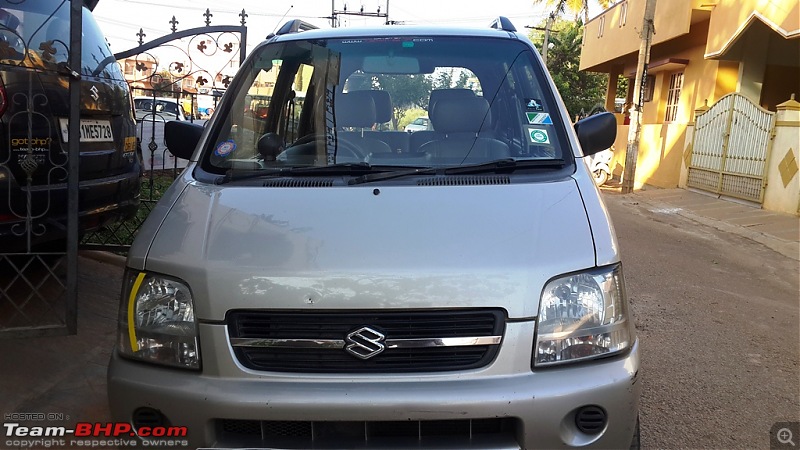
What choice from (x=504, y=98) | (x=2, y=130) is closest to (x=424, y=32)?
(x=504, y=98)

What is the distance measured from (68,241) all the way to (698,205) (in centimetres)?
1116

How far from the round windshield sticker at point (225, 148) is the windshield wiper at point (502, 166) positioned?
3.34ft

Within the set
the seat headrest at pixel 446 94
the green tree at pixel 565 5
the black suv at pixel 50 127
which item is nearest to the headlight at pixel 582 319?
the seat headrest at pixel 446 94

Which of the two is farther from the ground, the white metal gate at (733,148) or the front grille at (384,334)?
the white metal gate at (733,148)

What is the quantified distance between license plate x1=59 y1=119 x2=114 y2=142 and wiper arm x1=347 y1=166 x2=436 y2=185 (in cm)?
216

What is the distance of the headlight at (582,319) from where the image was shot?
79.2 inches

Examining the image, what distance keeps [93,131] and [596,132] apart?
305cm

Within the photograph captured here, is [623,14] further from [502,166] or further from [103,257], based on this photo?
[502,166]

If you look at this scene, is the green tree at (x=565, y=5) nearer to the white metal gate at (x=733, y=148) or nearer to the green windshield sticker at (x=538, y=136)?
the white metal gate at (x=733, y=148)

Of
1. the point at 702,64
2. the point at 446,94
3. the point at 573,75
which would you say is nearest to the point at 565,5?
the point at 573,75

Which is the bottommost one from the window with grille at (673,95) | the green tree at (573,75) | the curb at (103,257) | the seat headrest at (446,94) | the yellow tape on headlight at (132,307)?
the curb at (103,257)

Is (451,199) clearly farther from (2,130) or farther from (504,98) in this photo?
(2,130)

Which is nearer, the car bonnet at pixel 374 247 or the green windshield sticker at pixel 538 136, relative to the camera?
the car bonnet at pixel 374 247

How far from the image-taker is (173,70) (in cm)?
576
